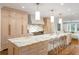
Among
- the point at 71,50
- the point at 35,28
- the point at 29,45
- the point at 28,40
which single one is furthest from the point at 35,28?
the point at 71,50

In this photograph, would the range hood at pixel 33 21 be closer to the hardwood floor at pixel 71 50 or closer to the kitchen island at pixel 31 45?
the kitchen island at pixel 31 45

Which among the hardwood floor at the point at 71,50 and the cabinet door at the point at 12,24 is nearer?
the hardwood floor at the point at 71,50

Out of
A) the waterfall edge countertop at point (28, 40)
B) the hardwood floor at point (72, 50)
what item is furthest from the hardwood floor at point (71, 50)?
the waterfall edge countertop at point (28, 40)

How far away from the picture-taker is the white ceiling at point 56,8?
2.13 meters

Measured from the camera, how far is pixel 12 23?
2.50 metres

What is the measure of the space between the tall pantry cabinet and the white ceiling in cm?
16

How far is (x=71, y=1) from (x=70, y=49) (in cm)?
96

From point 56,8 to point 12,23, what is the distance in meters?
0.99

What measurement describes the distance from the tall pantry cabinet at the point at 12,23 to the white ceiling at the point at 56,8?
155 millimetres

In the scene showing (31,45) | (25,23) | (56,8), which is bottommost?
(31,45)

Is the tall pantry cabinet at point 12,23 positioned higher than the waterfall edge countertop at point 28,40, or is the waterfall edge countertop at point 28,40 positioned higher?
the tall pantry cabinet at point 12,23

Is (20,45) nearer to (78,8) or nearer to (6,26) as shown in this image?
(6,26)

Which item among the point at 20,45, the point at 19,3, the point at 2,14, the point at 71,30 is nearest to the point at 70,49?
the point at 71,30

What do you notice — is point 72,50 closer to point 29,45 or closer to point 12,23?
point 29,45
